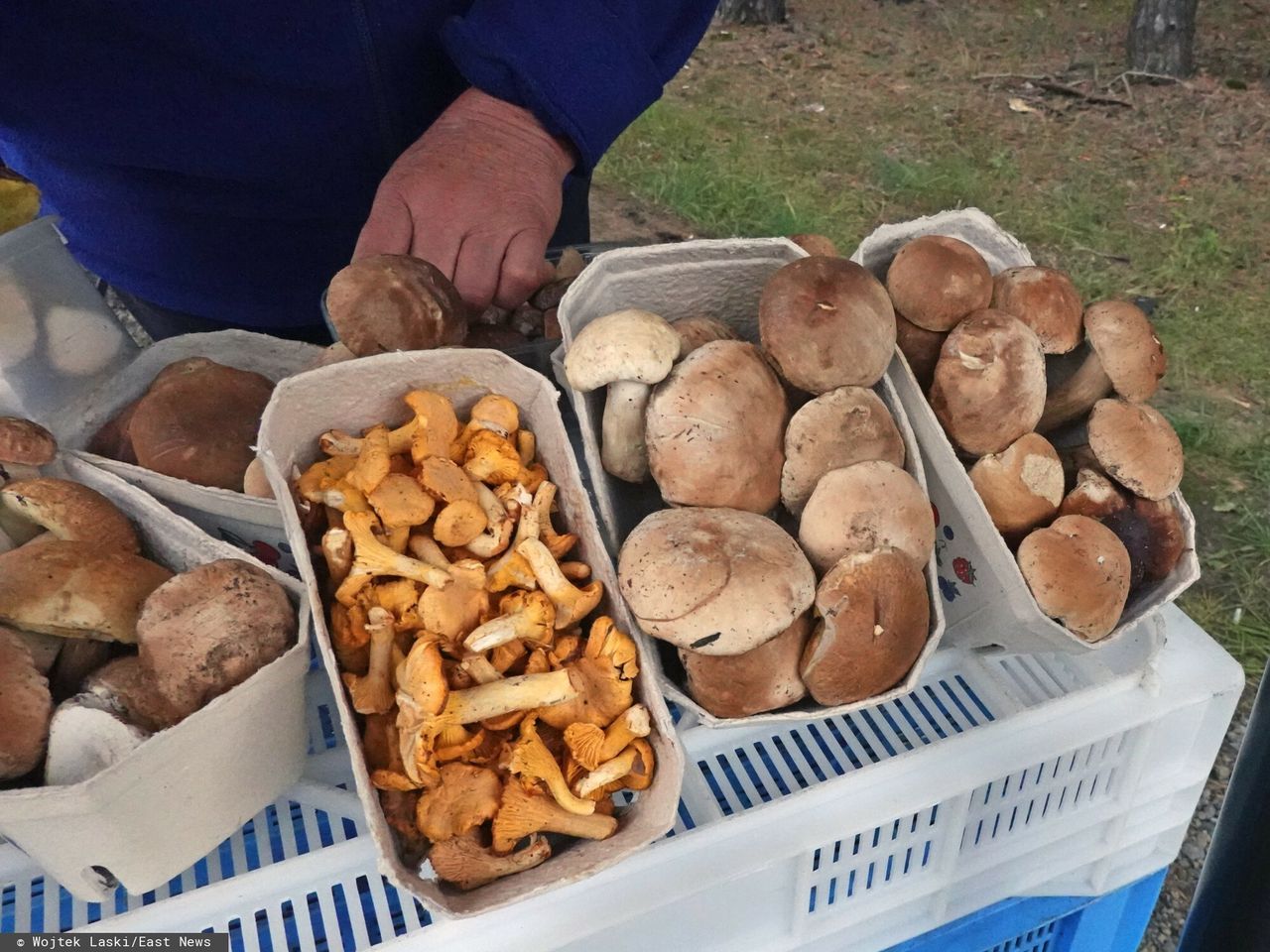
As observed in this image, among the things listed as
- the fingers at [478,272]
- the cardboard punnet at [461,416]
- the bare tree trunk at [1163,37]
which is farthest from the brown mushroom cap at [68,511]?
the bare tree trunk at [1163,37]

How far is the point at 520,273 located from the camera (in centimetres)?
148

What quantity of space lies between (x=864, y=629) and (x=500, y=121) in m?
1.25

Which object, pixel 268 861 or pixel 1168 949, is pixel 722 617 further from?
pixel 1168 949

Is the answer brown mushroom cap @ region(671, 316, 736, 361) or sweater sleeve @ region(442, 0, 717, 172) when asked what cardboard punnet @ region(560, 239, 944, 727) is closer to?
brown mushroom cap @ region(671, 316, 736, 361)

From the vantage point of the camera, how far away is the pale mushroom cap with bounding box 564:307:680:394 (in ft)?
3.34

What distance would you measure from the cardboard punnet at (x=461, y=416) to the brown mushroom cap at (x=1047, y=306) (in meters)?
0.59

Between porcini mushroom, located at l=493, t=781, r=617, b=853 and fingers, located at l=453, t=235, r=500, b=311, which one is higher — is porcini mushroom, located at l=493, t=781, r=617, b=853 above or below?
below

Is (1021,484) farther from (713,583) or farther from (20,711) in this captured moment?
(20,711)

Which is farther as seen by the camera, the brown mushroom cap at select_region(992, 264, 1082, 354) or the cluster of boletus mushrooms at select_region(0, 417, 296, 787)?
the brown mushroom cap at select_region(992, 264, 1082, 354)

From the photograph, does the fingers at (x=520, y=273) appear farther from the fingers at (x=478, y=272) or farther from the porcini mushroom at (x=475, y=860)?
the porcini mushroom at (x=475, y=860)

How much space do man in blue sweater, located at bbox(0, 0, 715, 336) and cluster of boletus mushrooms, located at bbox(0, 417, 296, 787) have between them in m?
0.69

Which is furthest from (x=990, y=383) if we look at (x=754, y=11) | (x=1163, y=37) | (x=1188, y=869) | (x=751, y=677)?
(x=754, y=11)

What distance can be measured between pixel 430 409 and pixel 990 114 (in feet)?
16.6

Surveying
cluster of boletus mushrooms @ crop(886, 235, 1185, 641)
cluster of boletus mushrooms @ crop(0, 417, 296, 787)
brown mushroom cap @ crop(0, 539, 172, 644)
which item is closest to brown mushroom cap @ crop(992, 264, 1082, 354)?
cluster of boletus mushrooms @ crop(886, 235, 1185, 641)
